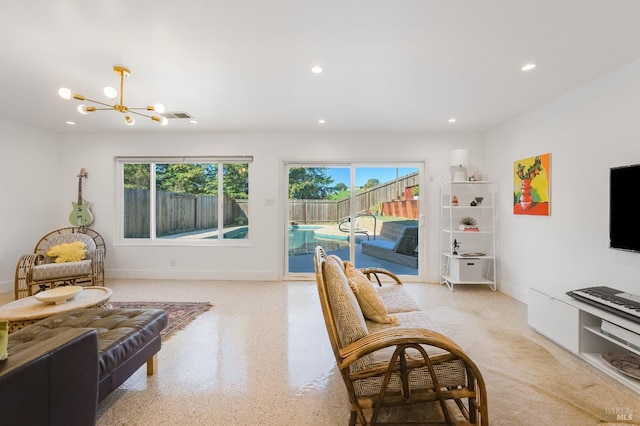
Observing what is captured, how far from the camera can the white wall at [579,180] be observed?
7.73 ft

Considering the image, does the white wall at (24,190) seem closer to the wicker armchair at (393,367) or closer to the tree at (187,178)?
the tree at (187,178)

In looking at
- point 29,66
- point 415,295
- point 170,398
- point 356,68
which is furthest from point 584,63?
point 29,66

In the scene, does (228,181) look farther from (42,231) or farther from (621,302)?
(621,302)

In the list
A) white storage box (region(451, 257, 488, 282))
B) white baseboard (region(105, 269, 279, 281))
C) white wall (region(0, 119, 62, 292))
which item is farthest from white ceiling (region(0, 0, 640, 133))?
white baseboard (region(105, 269, 279, 281))

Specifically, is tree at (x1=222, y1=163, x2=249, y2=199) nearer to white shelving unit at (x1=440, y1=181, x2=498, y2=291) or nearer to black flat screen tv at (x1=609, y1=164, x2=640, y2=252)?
white shelving unit at (x1=440, y1=181, x2=498, y2=291)

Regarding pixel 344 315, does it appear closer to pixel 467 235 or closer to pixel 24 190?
pixel 467 235

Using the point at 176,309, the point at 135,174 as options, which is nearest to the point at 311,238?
the point at 176,309

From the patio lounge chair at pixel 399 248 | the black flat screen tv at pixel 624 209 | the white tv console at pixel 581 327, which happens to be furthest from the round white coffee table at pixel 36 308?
the black flat screen tv at pixel 624 209

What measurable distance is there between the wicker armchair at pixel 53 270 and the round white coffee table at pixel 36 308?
1.31m

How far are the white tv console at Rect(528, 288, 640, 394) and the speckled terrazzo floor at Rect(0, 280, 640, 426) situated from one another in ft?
0.24

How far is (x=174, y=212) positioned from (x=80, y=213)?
1.39 meters

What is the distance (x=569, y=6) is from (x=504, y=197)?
276 cm

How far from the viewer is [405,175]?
4613 mm

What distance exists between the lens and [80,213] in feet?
14.9
